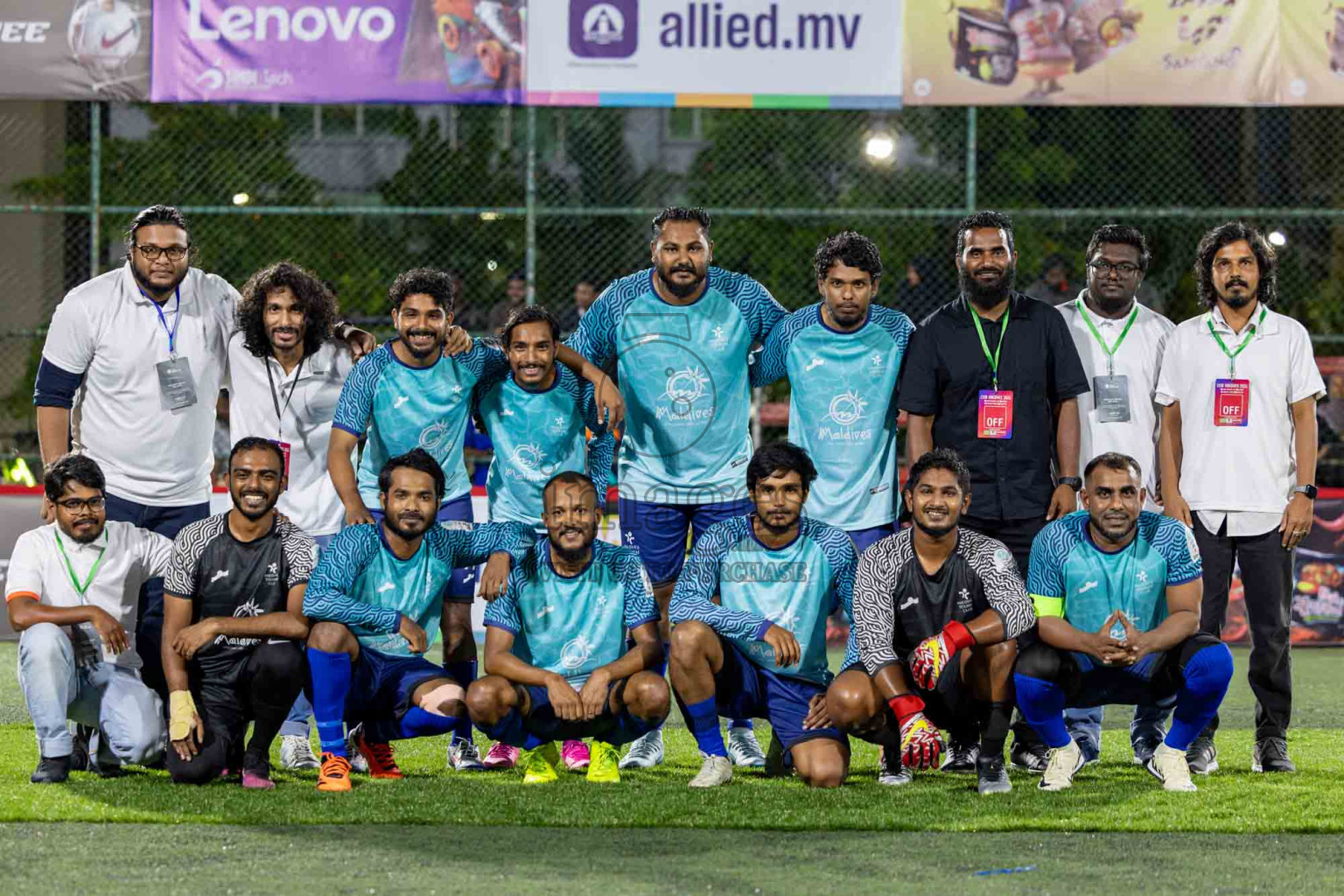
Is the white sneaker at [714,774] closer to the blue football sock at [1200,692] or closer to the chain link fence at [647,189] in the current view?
the blue football sock at [1200,692]

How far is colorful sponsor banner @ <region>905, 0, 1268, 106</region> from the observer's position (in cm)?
1136

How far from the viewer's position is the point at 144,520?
673 centimetres

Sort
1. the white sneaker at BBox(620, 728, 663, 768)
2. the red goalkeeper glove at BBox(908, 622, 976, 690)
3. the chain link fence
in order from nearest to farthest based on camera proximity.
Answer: the red goalkeeper glove at BBox(908, 622, 976, 690) → the white sneaker at BBox(620, 728, 663, 768) → the chain link fence

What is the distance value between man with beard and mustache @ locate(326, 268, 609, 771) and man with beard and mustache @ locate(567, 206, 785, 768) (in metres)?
0.29

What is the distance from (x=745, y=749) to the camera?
6.75m

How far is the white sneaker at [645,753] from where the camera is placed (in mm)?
6645

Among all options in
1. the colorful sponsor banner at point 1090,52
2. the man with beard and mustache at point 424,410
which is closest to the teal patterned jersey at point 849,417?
the man with beard and mustache at point 424,410

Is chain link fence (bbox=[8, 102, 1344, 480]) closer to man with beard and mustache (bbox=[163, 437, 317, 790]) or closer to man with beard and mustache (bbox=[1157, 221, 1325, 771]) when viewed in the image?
man with beard and mustache (bbox=[1157, 221, 1325, 771])

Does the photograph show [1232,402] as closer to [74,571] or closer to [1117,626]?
[1117,626]

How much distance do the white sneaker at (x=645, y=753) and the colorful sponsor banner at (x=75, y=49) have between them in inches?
271

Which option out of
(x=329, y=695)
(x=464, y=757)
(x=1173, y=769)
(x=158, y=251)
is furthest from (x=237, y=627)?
(x=1173, y=769)

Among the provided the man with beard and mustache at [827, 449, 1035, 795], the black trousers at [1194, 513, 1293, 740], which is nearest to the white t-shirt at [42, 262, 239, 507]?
the man with beard and mustache at [827, 449, 1035, 795]

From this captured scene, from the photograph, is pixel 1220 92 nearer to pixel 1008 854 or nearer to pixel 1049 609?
pixel 1049 609

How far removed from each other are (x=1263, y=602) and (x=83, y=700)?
434 cm
